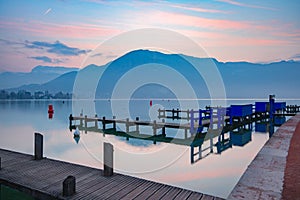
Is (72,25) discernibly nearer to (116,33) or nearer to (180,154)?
(116,33)

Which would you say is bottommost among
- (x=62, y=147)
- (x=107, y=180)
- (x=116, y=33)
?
(x=62, y=147)

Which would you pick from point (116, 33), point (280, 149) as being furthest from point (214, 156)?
point (116, 33)

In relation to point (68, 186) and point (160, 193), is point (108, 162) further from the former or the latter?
point (160, 193)

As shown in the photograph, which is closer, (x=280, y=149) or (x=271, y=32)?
(x=280, y=149)

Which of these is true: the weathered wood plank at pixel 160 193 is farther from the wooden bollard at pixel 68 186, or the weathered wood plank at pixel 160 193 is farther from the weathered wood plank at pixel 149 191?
the wooden bollard at pixel 68 186

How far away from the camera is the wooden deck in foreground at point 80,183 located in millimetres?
5785

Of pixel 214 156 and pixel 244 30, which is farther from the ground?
pixel 244 30

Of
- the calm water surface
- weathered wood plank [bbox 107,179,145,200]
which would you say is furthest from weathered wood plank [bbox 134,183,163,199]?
the calm water surface

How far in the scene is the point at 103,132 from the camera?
24.2 metres

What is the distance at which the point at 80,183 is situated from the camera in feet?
21.7

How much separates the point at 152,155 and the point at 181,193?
32.8ft

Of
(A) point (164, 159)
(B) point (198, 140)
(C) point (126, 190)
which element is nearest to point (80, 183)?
(C) point (126, 190)

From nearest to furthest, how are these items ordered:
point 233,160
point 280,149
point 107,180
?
point 107,180 → point 280,149 → point 233,160

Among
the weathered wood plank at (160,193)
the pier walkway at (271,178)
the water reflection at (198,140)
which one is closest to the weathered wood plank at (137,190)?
the weathered wood plank at (160,193)
